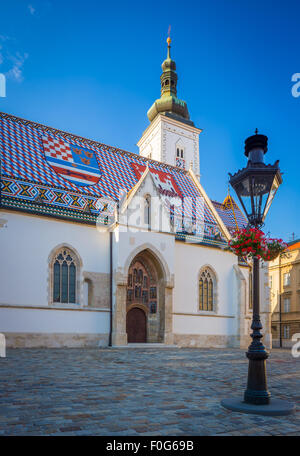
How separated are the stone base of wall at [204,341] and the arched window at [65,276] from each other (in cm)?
694

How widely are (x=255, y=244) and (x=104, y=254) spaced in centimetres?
1389

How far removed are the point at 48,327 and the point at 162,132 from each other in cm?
2647

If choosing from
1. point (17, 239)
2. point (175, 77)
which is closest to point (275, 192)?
point (17, 239)

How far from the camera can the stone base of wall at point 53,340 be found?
55.5ft

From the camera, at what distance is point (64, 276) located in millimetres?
19016

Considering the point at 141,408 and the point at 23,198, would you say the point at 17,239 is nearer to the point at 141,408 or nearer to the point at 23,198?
the point at 23,198

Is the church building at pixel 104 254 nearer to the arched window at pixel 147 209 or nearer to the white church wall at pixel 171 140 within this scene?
the arched window at pixel 147 209

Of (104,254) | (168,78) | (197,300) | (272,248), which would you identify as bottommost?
(197,300)

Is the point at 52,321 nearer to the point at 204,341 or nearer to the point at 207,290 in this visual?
the point at 204,341

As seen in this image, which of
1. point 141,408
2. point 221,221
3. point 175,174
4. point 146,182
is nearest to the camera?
point 141,408

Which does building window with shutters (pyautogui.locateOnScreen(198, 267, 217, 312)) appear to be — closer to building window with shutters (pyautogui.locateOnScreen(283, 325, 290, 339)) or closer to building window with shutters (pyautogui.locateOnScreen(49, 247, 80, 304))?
building window with shutters (pyautogui.locateOnScreen(49, 247, 80, 304))

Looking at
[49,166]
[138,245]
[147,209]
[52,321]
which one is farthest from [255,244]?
[49,166]

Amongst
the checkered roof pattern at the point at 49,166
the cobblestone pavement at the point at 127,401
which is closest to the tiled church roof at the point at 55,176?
the checkered roof pattern at the point at 49,166
